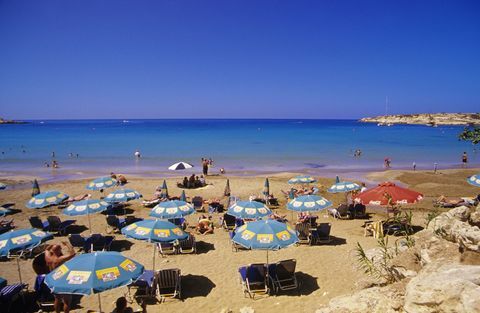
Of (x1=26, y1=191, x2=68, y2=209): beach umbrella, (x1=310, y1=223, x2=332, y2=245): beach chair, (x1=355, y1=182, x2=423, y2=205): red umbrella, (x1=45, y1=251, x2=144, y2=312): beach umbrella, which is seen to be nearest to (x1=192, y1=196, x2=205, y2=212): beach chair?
(x1=26, y1=191, x2=68, y2=209): beach umbrella

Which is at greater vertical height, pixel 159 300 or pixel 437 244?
pixel 437 244

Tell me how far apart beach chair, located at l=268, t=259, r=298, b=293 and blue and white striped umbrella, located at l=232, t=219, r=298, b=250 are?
31.6 inches

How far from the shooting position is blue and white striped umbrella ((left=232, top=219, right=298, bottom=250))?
8.05 m

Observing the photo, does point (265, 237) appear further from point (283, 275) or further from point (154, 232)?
point (154, 232)

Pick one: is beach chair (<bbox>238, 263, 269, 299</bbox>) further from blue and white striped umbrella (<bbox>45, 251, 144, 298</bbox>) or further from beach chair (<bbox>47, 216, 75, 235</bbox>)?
beach chair (<bbox>47, 216, 75, 235</bbox>)

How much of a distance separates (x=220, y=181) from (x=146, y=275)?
54.2 feet

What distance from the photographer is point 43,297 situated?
790cm

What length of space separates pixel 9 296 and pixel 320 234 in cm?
947

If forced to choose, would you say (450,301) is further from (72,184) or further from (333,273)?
(72,184)

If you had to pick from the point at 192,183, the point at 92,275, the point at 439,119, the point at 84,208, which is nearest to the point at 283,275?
the point at 92,275

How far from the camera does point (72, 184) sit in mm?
24422

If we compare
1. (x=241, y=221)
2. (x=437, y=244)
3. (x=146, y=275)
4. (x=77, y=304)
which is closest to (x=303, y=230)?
(x=241, y=221)

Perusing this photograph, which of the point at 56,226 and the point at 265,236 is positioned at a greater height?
the point at 265,236

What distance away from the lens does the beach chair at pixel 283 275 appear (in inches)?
342
